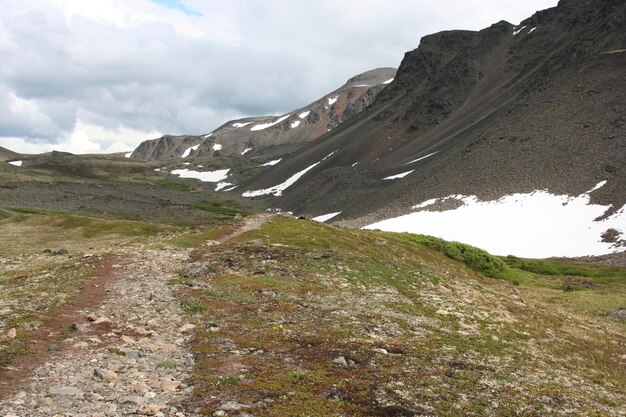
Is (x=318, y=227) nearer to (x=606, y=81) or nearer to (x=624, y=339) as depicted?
(x=624, y=339)

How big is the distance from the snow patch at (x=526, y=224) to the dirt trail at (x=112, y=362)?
7705cm

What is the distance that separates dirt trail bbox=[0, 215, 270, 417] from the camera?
12.9 m

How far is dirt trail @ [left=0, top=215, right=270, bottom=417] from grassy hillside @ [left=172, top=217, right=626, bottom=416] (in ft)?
3.03

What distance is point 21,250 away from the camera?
158ft

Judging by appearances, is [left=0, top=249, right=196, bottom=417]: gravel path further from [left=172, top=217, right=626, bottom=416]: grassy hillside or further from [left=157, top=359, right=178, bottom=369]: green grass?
[left=172, top=217, right=626, bottom=416]: grassy hillside

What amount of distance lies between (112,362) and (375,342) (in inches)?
397

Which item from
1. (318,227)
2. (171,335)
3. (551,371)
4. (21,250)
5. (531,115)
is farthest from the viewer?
(531,115)

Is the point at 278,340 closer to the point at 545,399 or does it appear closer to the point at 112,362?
the point at 112,362

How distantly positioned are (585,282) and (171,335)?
55.3 metres

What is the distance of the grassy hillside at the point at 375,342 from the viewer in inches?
588

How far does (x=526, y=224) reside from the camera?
311ft

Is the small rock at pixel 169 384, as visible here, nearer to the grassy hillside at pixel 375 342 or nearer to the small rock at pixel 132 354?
the grassy hillside at pixel 375 342

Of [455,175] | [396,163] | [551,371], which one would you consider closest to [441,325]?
[551,371]

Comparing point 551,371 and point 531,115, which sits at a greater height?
point 531,115
